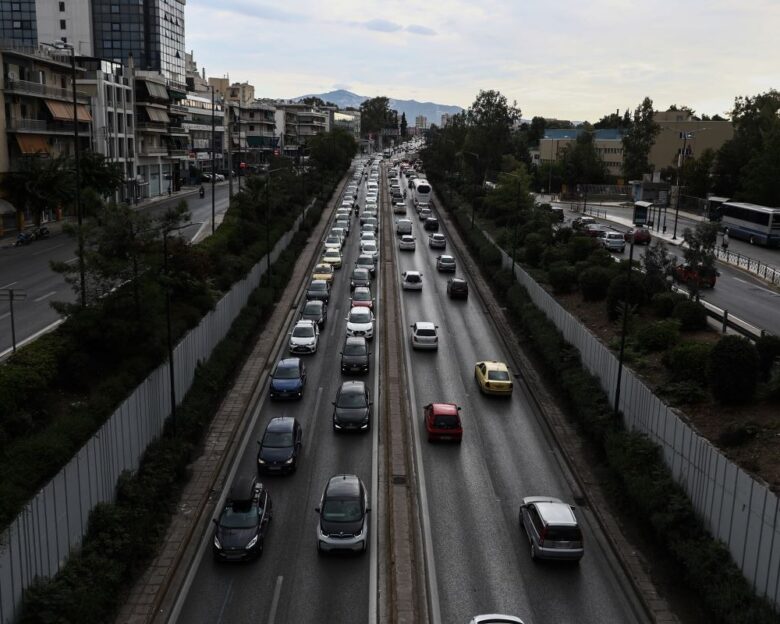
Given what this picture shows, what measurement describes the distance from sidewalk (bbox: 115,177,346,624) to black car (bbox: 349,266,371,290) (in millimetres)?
10530

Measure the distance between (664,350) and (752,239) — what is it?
43.3m

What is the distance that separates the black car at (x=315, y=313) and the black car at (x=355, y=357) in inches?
245

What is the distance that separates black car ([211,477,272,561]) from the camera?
2022 centimetres

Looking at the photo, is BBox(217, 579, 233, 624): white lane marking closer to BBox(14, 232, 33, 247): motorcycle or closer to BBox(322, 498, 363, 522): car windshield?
BBox(322, 498, 363, 522): car windshield

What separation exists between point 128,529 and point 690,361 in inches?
694

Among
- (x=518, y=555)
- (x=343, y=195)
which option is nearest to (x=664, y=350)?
(x=518, y=555)

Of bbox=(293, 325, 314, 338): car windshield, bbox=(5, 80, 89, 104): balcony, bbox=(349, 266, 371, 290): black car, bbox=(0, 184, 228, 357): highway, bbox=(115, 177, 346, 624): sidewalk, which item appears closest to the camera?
bbox=(115, 177, 346, 624): sidewalk

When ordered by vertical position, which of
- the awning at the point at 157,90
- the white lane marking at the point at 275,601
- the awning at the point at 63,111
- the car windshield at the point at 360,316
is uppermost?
the awning at the point at 157,90

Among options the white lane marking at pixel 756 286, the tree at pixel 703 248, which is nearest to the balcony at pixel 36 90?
the tree at pixel 703 248

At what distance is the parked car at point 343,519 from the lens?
2050 centimetres

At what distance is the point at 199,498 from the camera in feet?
78.4

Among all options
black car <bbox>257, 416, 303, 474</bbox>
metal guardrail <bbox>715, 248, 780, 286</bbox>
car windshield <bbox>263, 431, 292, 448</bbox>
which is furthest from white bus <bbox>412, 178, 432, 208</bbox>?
car windshield <bbox>263, 431, 292, 448</bbox>

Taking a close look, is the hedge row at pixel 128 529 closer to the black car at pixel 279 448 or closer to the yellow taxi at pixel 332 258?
the black car at pixel 279 448

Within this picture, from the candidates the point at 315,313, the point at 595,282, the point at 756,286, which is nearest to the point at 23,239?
the point at 315,313
